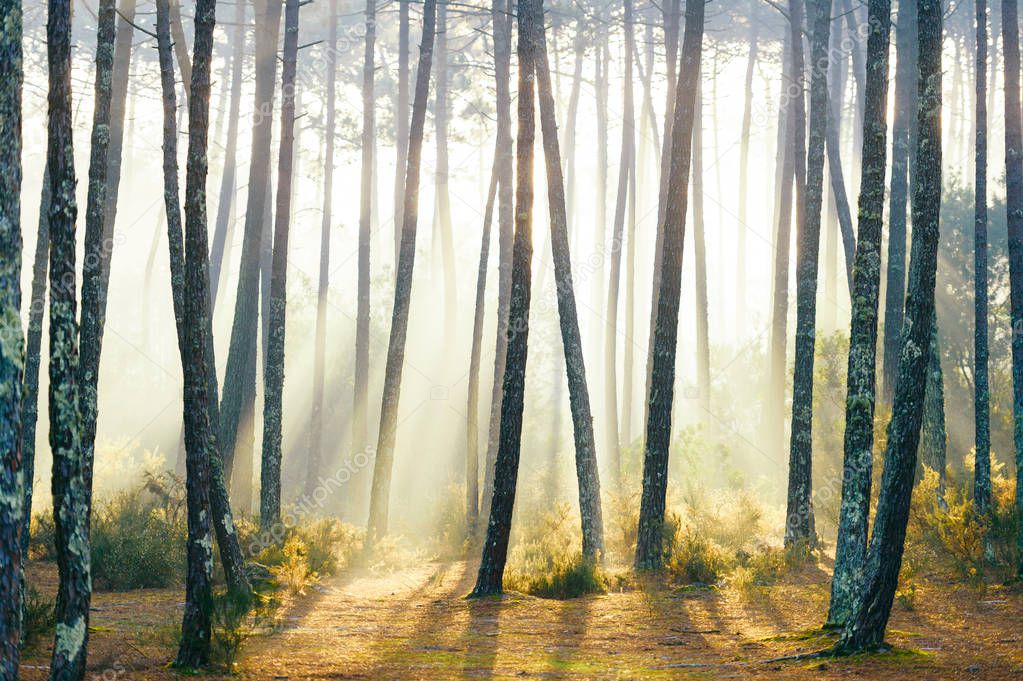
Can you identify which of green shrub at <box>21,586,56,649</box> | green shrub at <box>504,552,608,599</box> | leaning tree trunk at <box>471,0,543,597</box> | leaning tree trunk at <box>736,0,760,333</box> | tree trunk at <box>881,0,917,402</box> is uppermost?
leaning tree trunk at <box>736,0,760,333</box>

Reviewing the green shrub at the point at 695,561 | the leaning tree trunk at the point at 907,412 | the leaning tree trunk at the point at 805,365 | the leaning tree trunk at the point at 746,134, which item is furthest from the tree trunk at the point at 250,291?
the leaning tree trunk at the point at 746,134

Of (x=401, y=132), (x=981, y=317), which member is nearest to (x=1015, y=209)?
(x=981, y=317)

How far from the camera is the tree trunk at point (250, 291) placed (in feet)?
51.3

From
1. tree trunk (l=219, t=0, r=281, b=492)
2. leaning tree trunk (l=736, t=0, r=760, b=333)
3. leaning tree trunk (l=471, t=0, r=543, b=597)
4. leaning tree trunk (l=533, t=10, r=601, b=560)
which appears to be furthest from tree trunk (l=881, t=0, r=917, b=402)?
leaning tree trunk (l=736, t=0, r=760, b=333)

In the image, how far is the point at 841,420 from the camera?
2014cm

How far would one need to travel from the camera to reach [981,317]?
13477mm

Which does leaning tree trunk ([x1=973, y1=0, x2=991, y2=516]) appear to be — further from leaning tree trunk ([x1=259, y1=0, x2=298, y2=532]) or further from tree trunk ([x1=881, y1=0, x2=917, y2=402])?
leaning tree trunk ([x1=259, y1=0, x2=298, y2=532])

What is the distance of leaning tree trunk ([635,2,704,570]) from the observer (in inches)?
496

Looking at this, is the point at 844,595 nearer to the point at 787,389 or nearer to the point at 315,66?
the point at 787,389

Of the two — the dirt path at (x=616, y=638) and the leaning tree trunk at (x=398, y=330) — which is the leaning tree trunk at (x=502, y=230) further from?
the dirt path at (x=616, y=638)

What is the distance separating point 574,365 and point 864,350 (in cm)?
636

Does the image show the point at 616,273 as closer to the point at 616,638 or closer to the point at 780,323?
the point at 780,323

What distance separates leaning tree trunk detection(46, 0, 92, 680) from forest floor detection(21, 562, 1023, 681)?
2.11 ft

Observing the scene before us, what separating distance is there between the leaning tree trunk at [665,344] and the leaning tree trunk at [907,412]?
5103 mm
